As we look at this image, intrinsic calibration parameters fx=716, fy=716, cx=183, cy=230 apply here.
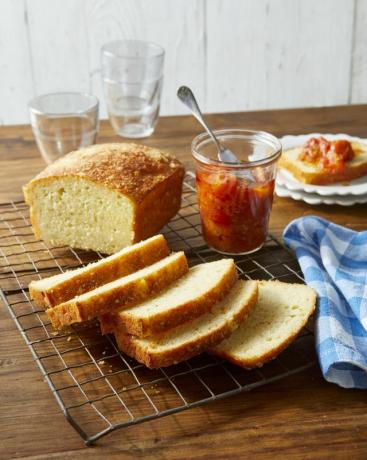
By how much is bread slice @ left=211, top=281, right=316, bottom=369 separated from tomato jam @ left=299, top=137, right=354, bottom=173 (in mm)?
877

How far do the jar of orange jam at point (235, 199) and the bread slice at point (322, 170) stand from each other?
1.33 ft

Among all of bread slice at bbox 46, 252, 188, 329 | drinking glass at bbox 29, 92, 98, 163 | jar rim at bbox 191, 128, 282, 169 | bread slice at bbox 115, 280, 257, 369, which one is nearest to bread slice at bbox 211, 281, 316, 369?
bread slice at bbox 115, 280, 257, 369

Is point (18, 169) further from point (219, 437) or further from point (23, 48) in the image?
point (23, 48)

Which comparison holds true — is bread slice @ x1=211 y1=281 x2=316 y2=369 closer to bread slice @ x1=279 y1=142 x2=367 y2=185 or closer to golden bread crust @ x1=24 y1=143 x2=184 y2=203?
golden bread crust @ x1=24 y1=143 x2=184 y2=203

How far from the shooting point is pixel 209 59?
532 cm

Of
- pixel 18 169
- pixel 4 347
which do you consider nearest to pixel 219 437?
pixel 4 347

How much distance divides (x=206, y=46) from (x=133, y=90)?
203 centimetres

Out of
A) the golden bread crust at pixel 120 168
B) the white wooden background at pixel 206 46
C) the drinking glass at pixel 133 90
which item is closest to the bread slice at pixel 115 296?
the golden bread crust at pixel 120 168

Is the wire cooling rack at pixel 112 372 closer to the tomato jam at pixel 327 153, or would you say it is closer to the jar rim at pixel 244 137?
the jar rim at pixel 244 137

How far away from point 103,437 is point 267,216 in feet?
3.48

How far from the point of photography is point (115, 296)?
1944mm

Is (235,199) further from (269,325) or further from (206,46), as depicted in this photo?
(206,46)

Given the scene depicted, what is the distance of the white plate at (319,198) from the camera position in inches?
109

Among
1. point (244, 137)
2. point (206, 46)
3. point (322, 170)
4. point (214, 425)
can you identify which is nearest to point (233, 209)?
point (244, 137)
